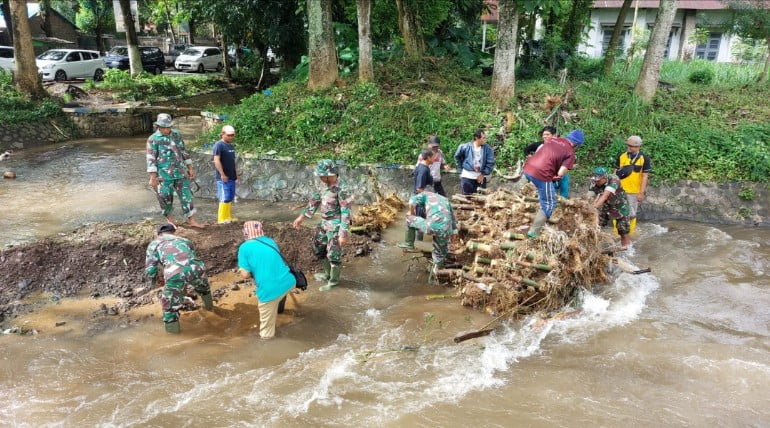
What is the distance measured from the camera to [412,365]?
5102 millimetres

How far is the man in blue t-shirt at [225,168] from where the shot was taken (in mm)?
7852

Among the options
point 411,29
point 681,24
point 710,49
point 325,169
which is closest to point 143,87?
point 411,29

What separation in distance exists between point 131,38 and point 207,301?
768 inches

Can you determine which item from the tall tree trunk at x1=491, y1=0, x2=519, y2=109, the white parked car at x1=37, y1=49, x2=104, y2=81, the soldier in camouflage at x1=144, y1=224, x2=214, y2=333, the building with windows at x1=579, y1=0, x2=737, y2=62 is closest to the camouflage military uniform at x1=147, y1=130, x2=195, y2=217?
the soldier in camouflage at x1=144, y1=224, x2=214, y2=333

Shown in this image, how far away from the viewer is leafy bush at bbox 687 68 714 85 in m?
13.9

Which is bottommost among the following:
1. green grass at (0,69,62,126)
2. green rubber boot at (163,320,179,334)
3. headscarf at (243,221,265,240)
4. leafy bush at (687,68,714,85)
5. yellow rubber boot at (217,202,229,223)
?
green rubber boot at (163,320,179,334)

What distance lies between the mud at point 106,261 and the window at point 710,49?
23.6 meters

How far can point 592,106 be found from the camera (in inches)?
447

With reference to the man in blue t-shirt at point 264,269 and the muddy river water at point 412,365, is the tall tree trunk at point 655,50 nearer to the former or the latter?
the muddy river water at point 412,365

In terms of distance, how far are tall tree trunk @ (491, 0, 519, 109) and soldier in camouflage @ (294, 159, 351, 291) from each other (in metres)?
6.34

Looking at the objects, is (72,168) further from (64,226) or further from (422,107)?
(422,107)

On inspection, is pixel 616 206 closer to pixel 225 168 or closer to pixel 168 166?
pixel 225 168

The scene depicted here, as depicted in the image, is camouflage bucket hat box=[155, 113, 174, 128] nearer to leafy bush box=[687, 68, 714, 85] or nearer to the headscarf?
the headscarf

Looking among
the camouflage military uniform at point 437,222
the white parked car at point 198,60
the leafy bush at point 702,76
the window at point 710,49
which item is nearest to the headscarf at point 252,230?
the camouflage military uniform at point 437,222
